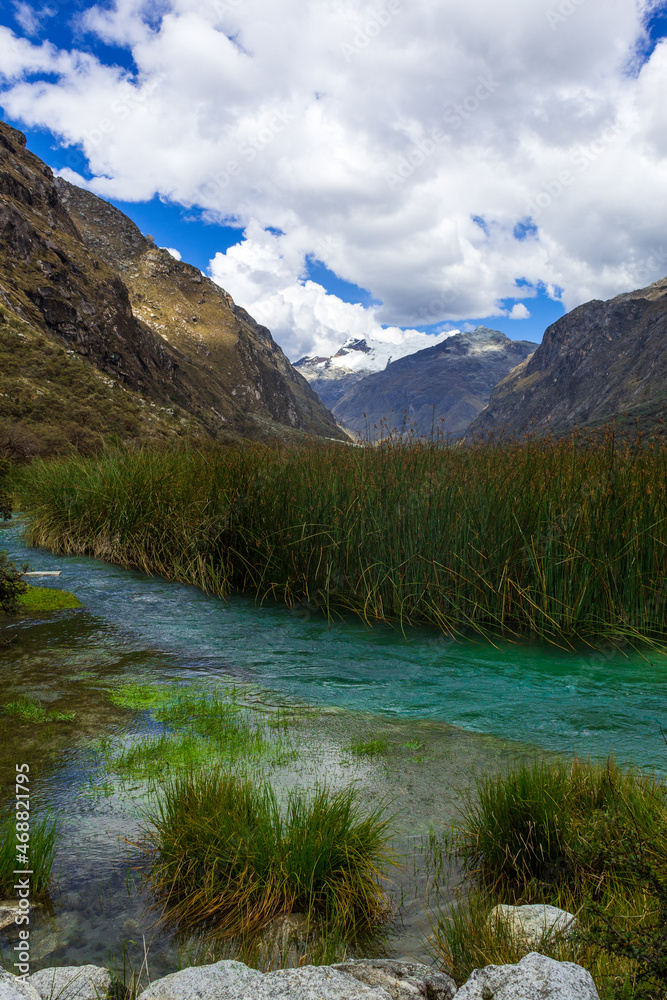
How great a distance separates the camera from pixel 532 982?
163 cm

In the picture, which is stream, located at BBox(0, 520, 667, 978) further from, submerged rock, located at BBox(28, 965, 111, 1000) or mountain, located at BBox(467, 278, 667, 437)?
mountain, located at BBox(467, 278, 667, 437)

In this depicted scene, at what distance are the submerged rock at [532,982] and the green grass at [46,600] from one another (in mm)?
5907

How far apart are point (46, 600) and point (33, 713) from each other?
3080 millimetres

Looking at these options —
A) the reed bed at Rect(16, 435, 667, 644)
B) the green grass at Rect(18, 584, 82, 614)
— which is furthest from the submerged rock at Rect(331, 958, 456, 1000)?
the green grass at Rect(18, 584, 82, 614)

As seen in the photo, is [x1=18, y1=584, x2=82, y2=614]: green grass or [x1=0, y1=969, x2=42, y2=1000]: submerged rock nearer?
[x1=0, y1=969, x2=42, y2=1000]: submerged rock

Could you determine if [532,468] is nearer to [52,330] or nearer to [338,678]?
[338,678]

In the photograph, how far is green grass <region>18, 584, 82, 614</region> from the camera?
6613 mm

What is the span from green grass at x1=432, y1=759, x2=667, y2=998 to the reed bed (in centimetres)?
321

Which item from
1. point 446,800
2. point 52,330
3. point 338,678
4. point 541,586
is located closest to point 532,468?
point 541,586

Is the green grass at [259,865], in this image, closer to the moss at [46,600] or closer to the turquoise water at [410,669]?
the turquoise water at [410,669]

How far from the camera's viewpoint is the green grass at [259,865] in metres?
2.28

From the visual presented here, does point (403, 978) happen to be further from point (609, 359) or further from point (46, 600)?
point (609, 359)

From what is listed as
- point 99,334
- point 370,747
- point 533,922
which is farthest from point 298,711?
point 99,334

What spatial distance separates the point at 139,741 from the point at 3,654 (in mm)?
2150
